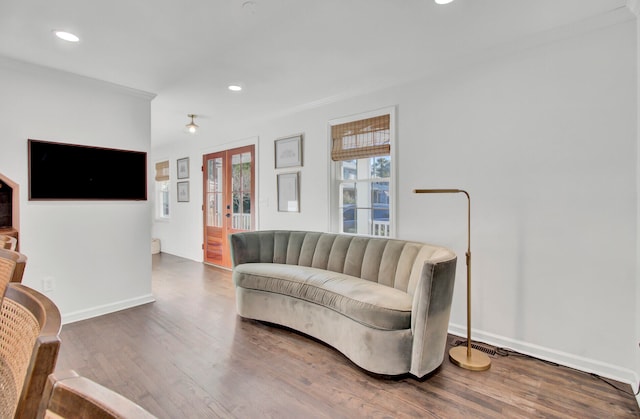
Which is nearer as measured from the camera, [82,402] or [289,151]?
[82,402]

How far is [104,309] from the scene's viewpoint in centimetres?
333

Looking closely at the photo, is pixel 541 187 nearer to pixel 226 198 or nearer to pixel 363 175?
pixel 363 175

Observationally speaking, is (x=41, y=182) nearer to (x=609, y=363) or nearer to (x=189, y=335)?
(x=189, y=335)

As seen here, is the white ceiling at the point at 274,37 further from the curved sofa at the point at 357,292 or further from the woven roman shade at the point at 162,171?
the woven roman shade at the point at 162,171

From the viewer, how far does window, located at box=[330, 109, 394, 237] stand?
3.37 metres

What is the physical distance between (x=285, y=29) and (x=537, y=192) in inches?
86.6

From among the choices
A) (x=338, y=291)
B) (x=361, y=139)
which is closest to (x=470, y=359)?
(x=338, y=291)

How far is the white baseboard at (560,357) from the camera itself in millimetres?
2129

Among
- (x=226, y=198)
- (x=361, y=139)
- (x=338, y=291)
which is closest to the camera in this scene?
(x=338, y=291)

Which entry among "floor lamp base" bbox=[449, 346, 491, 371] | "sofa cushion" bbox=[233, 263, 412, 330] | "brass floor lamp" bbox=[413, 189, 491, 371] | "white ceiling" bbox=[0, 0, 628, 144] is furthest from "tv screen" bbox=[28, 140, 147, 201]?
"floor lamp base" bbox=[449, 346, 491, 371]

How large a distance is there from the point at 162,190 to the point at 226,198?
253cm

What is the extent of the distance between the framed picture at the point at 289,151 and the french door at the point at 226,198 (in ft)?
2.08

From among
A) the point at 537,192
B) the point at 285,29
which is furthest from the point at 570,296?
the point at 285,29

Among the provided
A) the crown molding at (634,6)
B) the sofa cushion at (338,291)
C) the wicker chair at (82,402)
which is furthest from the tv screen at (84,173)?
the crown molding at (634,6)
